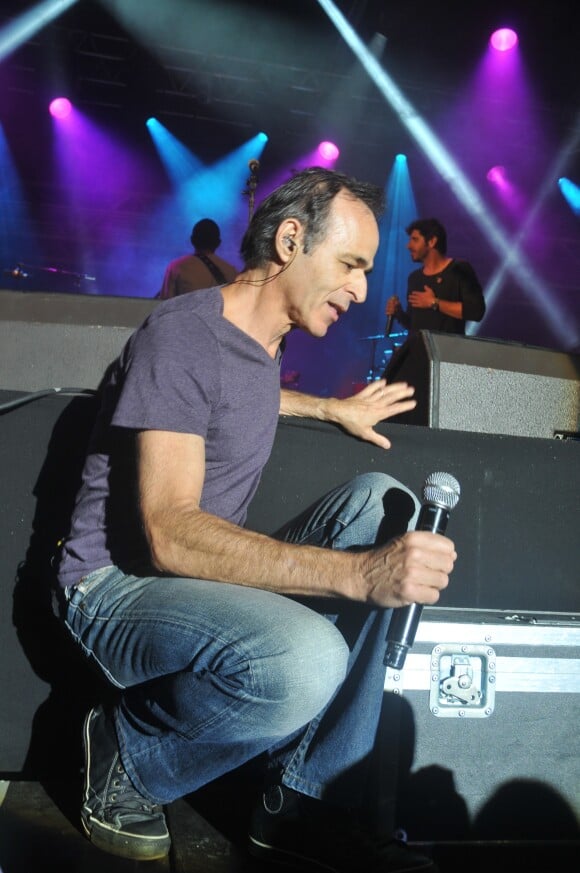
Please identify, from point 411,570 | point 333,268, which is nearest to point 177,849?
point 411,570

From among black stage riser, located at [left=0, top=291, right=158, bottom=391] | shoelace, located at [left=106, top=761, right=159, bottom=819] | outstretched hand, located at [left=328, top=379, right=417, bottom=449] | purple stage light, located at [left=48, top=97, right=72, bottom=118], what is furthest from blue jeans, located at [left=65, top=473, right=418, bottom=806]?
purple stage light, located at [left=48, top=97, right=72, bottom=118]

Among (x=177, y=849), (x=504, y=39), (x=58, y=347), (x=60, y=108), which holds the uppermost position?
(x=504, y=39)

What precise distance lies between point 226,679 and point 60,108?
974 centimetres

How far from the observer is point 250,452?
180 centimetres

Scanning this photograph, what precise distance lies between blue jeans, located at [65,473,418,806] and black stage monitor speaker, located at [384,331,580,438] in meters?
1.46

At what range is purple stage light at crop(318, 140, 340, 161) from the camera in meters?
10.2

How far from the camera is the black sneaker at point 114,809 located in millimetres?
1522

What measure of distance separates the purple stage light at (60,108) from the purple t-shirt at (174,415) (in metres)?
8.96

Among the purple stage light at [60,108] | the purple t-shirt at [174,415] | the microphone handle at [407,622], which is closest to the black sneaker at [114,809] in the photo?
the purple t-shirt at [174,415]

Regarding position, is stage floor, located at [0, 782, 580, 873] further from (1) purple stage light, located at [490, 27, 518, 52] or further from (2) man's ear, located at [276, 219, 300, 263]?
(1) purple stage light, located at [490, 27, 518, 52]

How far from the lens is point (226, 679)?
147 centimetres

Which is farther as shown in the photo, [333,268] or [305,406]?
[305,406]

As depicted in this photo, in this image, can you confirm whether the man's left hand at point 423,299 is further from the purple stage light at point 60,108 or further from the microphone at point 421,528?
the purple stage light at point 60,108

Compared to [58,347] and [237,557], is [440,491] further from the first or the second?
[58,347]
